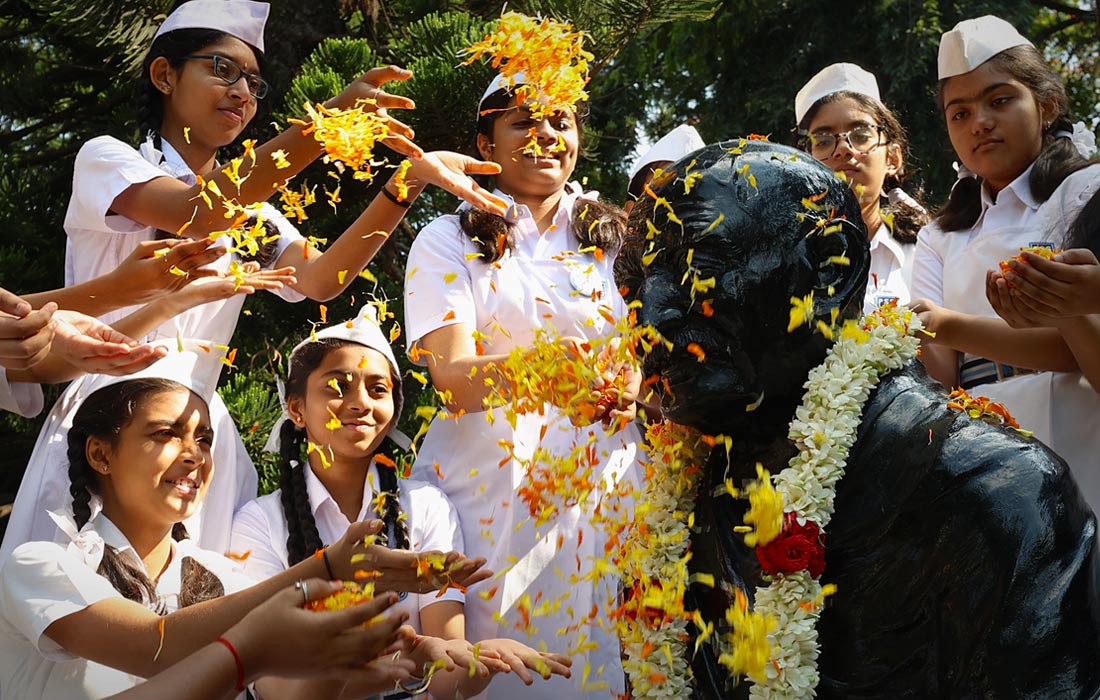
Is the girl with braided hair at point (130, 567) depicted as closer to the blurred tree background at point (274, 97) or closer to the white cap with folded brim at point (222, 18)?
the white cap with folded brim at point (222, 18)

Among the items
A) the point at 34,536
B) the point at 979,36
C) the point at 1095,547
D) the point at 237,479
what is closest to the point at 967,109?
the point at 979,36

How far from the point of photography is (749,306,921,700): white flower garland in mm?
3121

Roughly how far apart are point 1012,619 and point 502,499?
224 cm

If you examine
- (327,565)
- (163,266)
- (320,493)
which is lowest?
(320,493)

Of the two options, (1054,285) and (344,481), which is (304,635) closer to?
(344,481)

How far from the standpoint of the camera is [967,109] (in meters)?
4.87

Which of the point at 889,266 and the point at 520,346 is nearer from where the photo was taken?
the point at 520,346

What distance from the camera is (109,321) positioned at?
4.81 metres

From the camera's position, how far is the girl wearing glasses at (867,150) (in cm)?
520

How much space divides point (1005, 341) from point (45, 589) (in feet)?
9.81

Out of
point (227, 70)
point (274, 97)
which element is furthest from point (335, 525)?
point (274, 97)

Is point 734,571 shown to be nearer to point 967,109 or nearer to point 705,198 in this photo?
point 705,198

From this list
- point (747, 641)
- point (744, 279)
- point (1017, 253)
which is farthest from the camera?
point (1017, 253)

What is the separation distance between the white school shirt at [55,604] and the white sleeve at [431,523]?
61 cm
